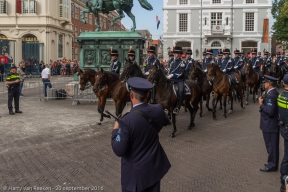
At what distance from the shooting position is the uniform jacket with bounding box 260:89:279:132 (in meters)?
6.83

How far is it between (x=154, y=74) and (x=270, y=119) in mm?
4044

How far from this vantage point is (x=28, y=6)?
156 ft

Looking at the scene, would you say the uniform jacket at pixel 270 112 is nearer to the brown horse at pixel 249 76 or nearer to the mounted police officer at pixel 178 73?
the mounted police officer at pixel 178 73

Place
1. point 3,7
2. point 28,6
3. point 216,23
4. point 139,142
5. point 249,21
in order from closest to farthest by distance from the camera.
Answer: point 139,142, point 3,7, point 28,6, point 249,21, point 216,23

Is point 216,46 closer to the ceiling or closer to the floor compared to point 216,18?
closer to the floor

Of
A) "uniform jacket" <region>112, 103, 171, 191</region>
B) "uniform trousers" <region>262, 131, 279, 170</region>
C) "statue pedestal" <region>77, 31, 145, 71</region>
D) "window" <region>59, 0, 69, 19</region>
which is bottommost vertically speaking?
"uniform trousers" <region>262, 131, 279, 170</region>

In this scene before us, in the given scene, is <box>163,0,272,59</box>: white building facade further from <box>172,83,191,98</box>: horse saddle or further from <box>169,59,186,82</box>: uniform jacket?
<box>172,83,191,98</box>: horse saddle

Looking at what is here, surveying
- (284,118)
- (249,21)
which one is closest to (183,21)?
(249,21)

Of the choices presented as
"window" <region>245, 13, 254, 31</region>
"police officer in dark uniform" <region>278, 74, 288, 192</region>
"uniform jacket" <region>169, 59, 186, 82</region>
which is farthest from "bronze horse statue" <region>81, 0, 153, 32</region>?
"window" <region>245, 13, 254, 31</region>

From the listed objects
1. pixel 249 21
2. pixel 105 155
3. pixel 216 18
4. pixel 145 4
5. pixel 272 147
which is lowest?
pixel 105 155

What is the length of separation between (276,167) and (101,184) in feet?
11.6

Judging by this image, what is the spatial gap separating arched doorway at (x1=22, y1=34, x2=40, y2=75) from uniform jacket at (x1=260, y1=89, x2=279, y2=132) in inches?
1360

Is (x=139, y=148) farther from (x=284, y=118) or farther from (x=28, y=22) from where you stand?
(x=28, y=22)

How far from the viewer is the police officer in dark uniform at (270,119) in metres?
6.85
